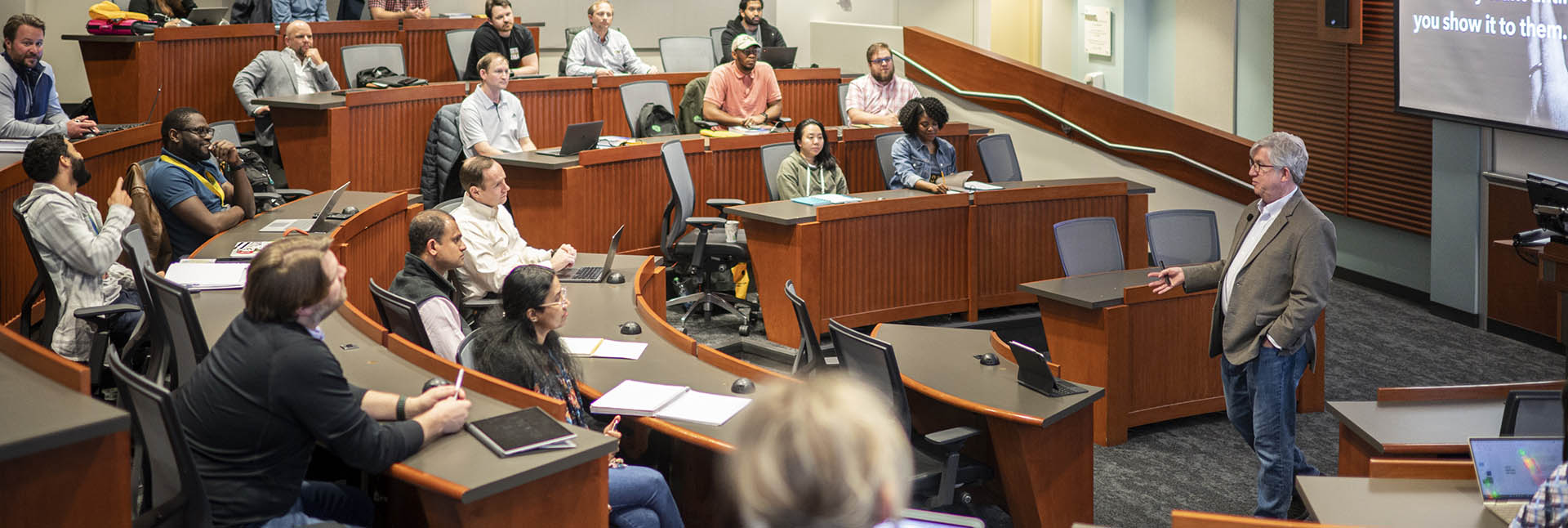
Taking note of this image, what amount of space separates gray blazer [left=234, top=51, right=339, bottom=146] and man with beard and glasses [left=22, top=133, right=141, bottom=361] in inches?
136

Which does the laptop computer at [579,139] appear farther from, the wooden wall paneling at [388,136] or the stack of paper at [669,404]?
the stack of paper at [669,404]

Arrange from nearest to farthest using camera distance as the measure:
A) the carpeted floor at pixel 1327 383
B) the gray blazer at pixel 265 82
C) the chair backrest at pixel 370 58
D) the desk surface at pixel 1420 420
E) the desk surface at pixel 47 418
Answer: the desk surface at pixel 47 418
the desk surface at pixel 1420 420
the carpeted floor at pixel 1327 383
the gray blazer at pixel 265 82
the chair backrest at pixel 370 58

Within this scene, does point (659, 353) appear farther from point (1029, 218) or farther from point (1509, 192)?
point (1509, 192)

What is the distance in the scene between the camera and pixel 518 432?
9.74 feet

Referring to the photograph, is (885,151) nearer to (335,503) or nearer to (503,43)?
(503,43)

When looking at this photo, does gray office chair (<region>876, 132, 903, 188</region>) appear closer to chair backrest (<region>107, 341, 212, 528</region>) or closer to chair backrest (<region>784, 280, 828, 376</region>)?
chair backrest (<region>784, 280, 828, 376</region>)

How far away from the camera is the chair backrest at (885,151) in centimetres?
786

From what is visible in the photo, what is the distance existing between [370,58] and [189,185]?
3.60 meters

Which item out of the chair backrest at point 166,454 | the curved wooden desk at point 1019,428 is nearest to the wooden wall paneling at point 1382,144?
the curved wooden desk at point 1019,428

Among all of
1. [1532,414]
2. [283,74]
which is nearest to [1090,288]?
[1532,414]

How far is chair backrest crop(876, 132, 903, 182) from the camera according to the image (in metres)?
7.86

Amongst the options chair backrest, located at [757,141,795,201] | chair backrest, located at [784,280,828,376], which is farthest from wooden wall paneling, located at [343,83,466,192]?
chair backrest, located at [784,280,828,376]

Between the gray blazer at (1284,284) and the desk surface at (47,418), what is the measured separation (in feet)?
10.9

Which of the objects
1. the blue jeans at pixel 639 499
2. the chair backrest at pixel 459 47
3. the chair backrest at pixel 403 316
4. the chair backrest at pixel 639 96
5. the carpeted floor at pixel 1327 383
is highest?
the chair backrest at pixel 459 47
